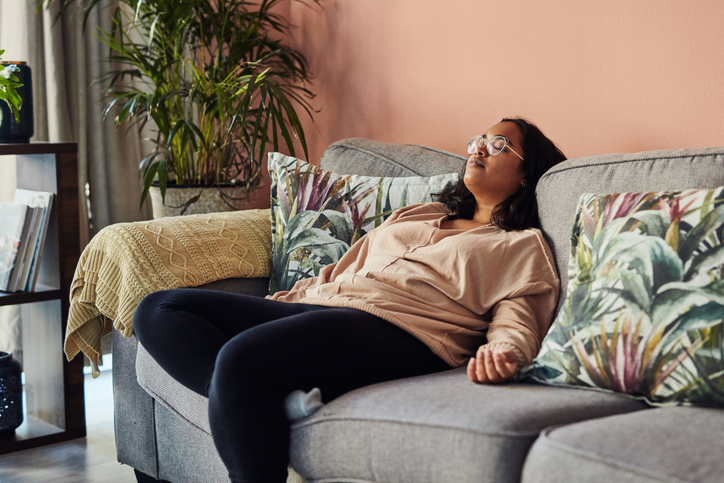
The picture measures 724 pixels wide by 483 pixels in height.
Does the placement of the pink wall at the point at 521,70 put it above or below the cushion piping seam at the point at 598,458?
above

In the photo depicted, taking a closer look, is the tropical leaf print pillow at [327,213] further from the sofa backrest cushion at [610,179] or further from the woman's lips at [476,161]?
the sofa backrest cushion at [610,179]

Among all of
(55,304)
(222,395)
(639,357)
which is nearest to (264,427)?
(222,395)

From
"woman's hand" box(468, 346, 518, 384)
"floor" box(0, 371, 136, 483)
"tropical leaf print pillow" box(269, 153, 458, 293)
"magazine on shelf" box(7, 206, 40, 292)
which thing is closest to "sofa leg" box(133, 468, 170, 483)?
"floor" box(0, 371, 136, 483)

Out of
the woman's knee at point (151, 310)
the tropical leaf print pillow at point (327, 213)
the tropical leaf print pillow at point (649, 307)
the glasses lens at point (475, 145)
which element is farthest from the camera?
the tropical leaf print pillow at point (327, 213)

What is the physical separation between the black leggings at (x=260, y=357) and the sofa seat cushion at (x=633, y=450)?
0.42m

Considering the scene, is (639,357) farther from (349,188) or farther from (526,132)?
(349,188)

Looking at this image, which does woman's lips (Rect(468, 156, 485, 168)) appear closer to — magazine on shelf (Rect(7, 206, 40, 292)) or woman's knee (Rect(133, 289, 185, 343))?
woman's knee (Rect(133, 289, 185, 343))

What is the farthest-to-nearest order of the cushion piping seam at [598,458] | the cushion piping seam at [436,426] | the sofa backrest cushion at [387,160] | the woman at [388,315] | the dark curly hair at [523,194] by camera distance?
the sofa backrest cushion at [387,160] < the dark curly hair at [523,194] < the woman at [388,315] < the cushion piping seam at [436,426] < the cushion piping seam at [598,458]

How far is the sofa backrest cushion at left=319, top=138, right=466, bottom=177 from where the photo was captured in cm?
203

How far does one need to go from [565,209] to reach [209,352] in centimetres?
83

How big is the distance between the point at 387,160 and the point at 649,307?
106 centimetres

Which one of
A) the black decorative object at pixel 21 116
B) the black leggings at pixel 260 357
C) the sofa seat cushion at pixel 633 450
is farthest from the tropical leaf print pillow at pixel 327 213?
the sofa seat cushion at pixel 633 450

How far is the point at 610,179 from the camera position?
153 cm

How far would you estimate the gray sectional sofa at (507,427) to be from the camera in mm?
984
